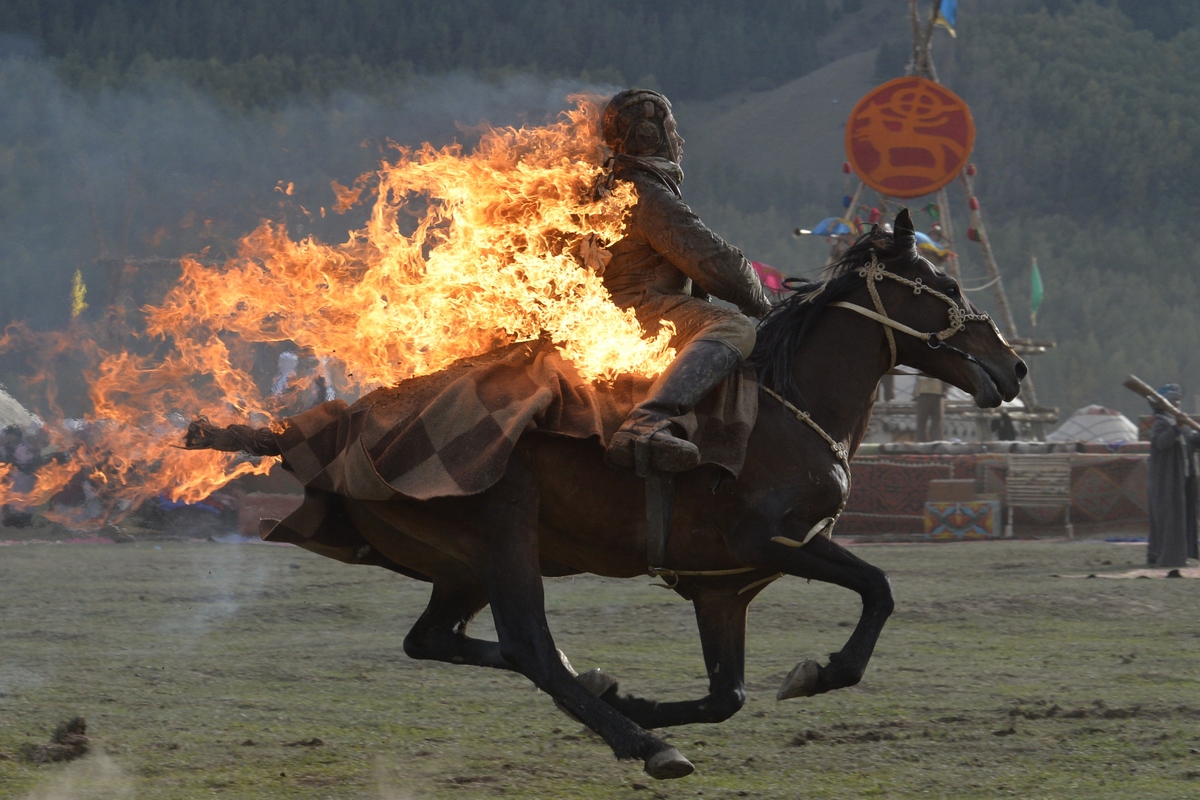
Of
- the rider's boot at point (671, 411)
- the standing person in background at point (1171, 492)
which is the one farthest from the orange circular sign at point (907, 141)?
the rider's boot at point (671, 411)

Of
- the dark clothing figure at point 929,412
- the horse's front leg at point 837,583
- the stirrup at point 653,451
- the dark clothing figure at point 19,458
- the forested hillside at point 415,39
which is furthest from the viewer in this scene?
the forested hillside at point 415,39

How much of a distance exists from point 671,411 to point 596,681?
50.6 inches

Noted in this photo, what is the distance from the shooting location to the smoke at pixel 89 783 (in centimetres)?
611

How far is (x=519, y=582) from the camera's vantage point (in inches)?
209

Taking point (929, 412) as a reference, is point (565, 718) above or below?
below

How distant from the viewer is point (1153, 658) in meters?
10.3

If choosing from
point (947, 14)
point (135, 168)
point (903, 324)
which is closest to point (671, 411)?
point (903, 324)

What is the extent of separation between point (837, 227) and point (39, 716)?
22.6m

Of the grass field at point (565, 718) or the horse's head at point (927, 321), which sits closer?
the horse's head at point (927, 321)

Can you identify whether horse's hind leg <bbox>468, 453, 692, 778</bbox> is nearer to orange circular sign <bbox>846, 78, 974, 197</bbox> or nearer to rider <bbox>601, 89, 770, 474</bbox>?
rider <bbox>601, 89, 770, 474</bbox>

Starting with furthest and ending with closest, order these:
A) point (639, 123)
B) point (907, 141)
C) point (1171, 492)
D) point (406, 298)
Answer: point (907, 141) < point (1171, 492) < point (406, 298) < point (639, 123)

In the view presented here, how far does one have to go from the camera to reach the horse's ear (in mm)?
5828

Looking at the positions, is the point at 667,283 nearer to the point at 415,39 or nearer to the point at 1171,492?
the point at 1171,492

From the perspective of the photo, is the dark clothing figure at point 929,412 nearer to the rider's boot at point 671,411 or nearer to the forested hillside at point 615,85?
the forested hillside at point 615,85
